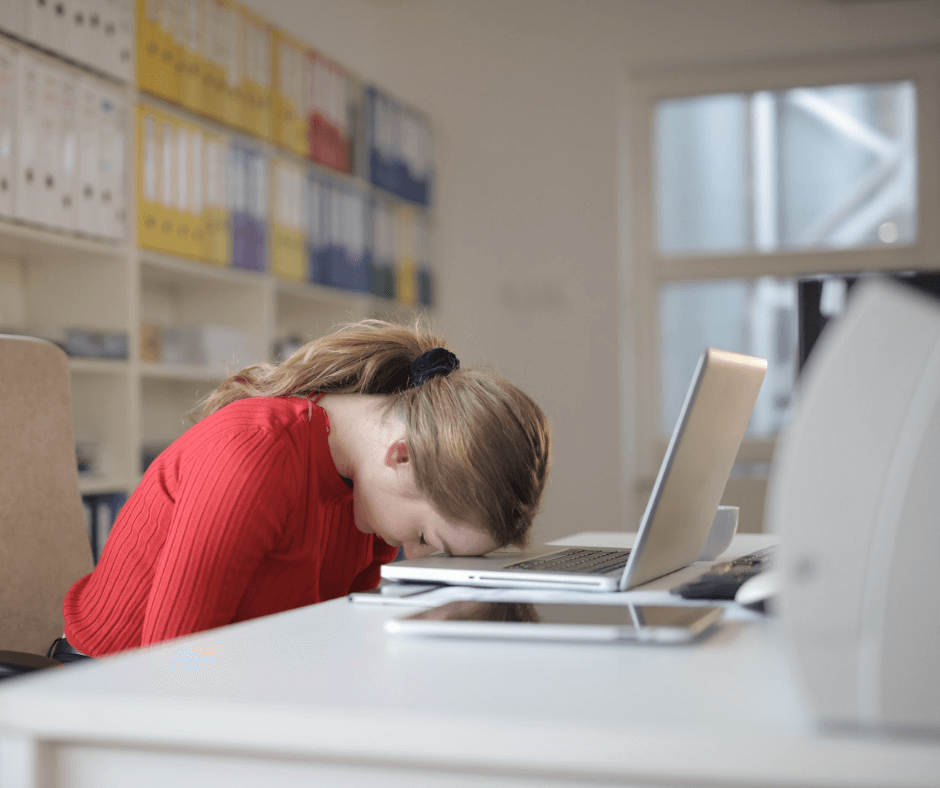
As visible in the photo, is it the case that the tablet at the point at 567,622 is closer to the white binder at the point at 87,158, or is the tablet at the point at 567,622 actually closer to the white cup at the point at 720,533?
the white cup at the point at 720,533

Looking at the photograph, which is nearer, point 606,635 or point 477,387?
point 606,635

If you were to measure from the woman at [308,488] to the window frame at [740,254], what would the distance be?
122 inches

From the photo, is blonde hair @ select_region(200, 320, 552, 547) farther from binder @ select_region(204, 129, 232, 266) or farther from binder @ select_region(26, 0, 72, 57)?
binder @ select_region(204, 129, 232, 266)

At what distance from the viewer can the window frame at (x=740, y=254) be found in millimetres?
→ 4094

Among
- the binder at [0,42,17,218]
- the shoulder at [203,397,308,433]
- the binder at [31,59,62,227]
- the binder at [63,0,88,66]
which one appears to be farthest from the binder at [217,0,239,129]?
the shoulder at [203,397,308,433]

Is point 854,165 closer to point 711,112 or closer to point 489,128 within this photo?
point 711,112

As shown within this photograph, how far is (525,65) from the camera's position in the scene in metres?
A: 4.39

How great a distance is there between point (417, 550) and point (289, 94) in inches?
95.4

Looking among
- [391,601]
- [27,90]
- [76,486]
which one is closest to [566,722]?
[391,601]

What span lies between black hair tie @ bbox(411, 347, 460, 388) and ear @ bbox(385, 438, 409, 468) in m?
0.08

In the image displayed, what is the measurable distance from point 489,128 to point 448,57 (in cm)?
37

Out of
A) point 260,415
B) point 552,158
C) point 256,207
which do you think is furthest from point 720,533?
point 552,158

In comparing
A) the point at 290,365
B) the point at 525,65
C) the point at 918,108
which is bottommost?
the point at 290,365

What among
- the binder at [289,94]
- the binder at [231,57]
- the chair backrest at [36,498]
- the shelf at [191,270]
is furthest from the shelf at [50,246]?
the chair backrest at [36,498]
